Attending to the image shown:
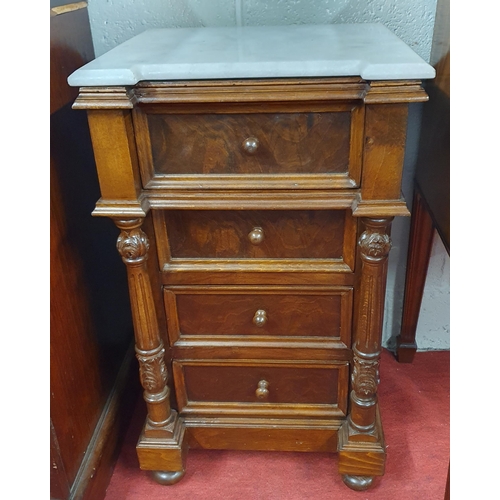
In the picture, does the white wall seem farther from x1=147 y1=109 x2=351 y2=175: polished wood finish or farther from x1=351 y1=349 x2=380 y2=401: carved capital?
x1=351 y1=349 x2=380 y2=401: carved capital

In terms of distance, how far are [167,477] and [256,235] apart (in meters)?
0.62

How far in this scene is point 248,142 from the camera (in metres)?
0.86

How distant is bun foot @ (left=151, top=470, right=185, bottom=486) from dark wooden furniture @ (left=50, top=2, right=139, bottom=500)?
0.39 ft

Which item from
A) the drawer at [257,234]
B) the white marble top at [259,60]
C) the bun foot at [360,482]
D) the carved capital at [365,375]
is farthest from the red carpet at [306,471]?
the white marble top at [259,60]

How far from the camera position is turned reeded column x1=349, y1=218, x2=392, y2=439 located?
903 mm

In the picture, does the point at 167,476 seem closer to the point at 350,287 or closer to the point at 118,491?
the point at 118,491

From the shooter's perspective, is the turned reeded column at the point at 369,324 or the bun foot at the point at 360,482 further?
the bun foot at the point at 360,482

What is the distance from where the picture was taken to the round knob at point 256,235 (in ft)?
3.09

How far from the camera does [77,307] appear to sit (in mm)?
1079

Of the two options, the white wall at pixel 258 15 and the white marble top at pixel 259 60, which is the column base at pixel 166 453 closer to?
the white marble top at pixel 259 60

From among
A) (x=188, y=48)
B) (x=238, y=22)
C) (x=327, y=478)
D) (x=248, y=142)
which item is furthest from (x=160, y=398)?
(x=238, y=22)

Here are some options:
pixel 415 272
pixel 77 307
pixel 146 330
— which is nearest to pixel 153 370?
pixel 146 330

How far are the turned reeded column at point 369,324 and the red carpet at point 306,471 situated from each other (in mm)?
175

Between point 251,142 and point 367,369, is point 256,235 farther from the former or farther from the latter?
point 367,369
